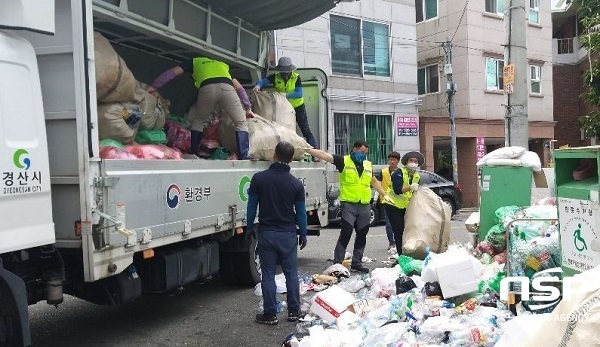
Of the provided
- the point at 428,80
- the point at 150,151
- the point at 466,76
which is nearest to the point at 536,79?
the point at 466,76

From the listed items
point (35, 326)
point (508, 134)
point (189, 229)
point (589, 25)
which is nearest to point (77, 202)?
point (189, 229)

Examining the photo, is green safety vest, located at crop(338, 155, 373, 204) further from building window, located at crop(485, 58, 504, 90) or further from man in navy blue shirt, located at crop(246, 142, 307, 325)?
building window, located at crop(485, 58, 504, 90)

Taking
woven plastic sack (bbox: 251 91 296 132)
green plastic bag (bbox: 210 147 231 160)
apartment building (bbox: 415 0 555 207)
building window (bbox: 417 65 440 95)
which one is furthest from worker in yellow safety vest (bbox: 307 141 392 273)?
building window (bbox: 417 65 440 95)

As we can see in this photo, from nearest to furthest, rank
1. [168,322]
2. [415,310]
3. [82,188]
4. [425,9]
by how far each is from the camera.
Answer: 1. [82,188]
2. [415,310]
3. [168,322]
4. [425,9]

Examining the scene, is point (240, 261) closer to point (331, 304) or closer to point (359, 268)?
point (359, 268)

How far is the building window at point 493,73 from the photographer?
69.5 feet

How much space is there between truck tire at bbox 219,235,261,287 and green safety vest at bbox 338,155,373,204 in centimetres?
146

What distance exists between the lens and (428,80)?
21828 millimetres

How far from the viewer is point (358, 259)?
7621mm

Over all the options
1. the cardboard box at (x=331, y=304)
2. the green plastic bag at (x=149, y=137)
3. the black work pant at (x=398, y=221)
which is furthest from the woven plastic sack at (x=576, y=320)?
the black work pant at (x=398, y=221)

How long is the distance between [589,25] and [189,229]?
6869 mm

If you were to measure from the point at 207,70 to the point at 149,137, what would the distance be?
4.15 feet

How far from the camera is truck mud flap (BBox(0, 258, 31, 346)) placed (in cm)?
343

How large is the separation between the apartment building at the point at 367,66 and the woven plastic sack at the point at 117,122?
11.2 meters
